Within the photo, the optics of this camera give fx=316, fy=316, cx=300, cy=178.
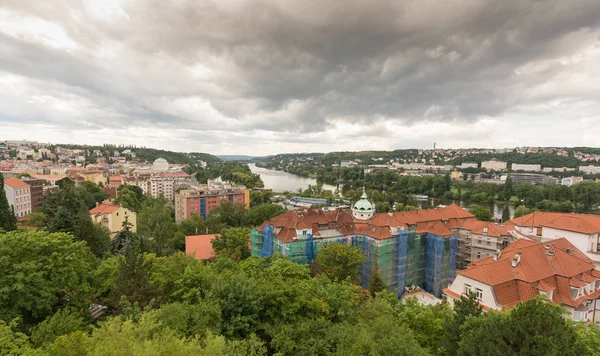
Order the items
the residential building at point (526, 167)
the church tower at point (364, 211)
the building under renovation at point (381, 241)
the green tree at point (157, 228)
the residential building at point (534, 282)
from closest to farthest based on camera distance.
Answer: the residential building at point (534, 282)
the building under renovation at point (381, 241)
the church tower at point (364, 211)
the green tree at point (157, 228)
the residential building at point (526, 167)

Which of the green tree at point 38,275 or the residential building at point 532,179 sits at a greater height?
the green tree at point 38,275

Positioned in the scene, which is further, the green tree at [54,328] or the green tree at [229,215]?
the green tree at [229,215]

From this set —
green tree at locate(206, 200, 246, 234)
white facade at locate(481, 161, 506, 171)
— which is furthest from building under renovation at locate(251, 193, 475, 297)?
white facade at locate(481, 161, 506, 171)

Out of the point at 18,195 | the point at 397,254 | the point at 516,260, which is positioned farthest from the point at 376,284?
the point at 18,195

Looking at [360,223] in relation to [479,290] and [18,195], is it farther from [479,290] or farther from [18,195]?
[18,195]

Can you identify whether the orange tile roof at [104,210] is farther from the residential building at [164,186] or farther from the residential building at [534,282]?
the residential building at [164,186]

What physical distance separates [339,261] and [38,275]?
2011 cm

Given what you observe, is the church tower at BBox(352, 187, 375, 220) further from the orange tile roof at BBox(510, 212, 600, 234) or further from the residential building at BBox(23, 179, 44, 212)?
the residential building at BBox(23, 179, 44, 212)

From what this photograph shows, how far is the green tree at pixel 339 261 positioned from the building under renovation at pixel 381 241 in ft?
11.2

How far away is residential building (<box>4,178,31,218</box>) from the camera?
49.0 m

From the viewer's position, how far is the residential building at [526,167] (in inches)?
6593

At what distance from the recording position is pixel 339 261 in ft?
88.6

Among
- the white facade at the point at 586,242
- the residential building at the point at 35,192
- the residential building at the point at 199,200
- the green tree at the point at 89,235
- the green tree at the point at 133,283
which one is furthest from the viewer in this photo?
the residential building at the point at 199,200

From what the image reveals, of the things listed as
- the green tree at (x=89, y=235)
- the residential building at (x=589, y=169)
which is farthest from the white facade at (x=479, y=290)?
the residential building at (x=589, y=169)
